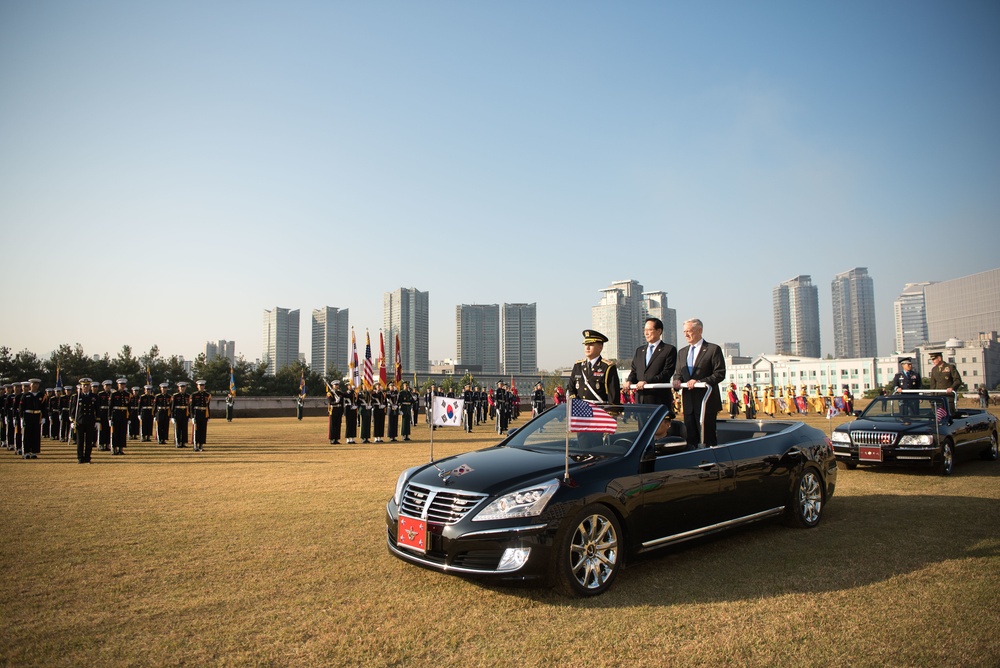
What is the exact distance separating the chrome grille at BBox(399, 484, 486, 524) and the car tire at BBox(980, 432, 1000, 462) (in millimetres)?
12215

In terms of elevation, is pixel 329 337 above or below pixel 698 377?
above

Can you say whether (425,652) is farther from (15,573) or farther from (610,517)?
(15,573)

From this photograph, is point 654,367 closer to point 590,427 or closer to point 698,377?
point 698,377

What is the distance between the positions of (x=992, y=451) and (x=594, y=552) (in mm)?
11825

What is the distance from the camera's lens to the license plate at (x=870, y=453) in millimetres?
10406

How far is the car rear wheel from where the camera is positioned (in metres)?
12.2

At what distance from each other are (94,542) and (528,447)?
14.5 feet

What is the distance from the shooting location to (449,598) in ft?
15.0

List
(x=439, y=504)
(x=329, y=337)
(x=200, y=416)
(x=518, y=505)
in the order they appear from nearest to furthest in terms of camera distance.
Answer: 1. (x=518, y=505)
2. (x=439, y=504)
3. (x=200, y=416)
4. (x=329, y=337)

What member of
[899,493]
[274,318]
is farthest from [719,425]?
[274,318]

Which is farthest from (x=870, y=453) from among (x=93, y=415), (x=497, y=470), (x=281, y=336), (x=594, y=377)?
(x=281, y=336)

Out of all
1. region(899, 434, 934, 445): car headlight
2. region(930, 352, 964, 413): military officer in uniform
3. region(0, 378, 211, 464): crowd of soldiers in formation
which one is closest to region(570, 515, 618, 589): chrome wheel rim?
region(899, 434, 934, 445): car headlight

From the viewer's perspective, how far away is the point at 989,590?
14.9 feet

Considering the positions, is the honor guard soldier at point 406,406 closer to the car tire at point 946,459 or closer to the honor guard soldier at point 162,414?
the honor guard soldier at point 162,414
